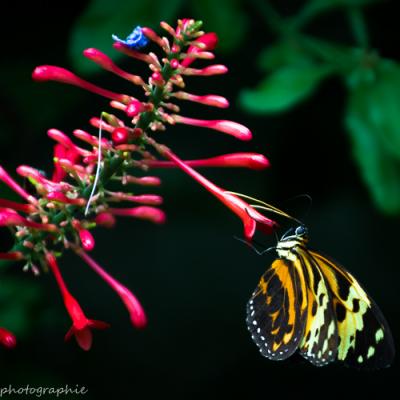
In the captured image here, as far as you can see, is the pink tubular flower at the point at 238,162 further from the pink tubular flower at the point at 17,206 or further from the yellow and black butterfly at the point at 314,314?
the yellow and black butterfly at the point at 314,314

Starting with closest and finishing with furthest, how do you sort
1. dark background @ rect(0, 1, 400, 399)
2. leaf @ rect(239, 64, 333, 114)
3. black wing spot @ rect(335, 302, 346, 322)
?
black wing spot @ rect(335, 302, 346, 322) < leaf @ rect(239, 64, 333, 114) < dark background @ rect(0, 1, 400, 399)

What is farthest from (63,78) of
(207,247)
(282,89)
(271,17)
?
(207,247)

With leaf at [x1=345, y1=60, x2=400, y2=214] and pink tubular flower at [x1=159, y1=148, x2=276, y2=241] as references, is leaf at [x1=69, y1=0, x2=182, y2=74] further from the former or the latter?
pink tubular flower at [x1=159, y1=148, x2=276, y2=241]

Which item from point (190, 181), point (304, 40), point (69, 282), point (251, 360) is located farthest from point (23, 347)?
point (304, 40)

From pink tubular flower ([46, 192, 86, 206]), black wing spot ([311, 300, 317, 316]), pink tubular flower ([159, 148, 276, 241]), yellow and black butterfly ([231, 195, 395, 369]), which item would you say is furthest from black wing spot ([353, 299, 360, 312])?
pink tubular flower ([46, 192, 86, 206])

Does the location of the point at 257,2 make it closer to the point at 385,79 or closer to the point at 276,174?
the point at 385,79

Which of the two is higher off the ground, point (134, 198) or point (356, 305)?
point (134, 198)

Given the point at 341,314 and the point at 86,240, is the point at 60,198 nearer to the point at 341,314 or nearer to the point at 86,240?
the point at 86,240
